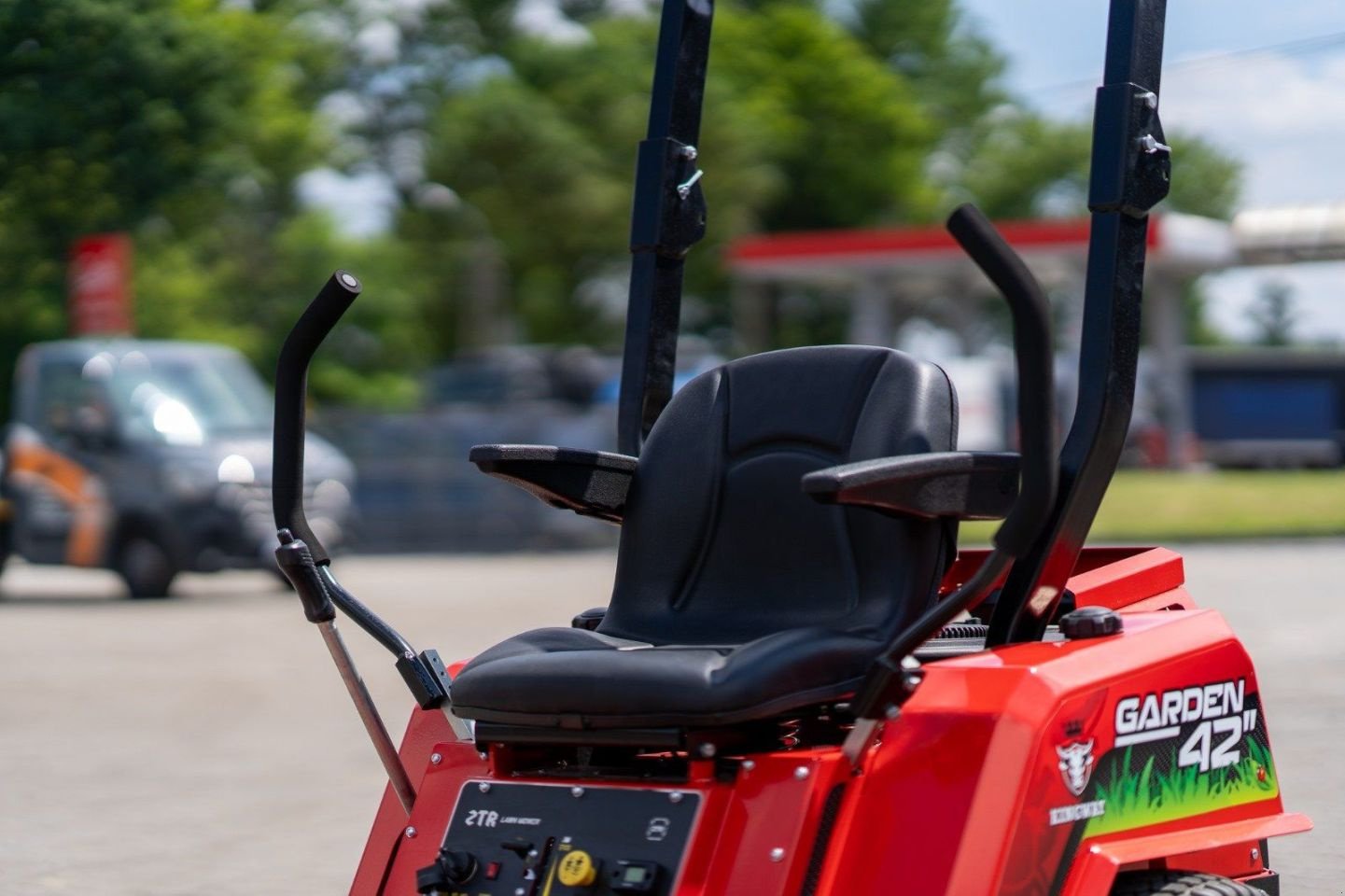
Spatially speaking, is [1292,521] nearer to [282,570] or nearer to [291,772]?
[291,772]

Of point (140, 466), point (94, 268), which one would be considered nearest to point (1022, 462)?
point (94, 268)

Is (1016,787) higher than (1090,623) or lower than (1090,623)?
lower

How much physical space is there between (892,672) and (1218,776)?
0.85 m

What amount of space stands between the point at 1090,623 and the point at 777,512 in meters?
0.66

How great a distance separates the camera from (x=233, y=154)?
7766mm

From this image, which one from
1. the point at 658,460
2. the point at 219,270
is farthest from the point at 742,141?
the point at 658,460

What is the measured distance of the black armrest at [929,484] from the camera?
322 centimetres

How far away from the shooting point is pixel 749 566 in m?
3.96

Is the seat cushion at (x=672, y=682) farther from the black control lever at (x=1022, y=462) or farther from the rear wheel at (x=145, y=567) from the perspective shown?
the rear wheel at (x=145, y=567)

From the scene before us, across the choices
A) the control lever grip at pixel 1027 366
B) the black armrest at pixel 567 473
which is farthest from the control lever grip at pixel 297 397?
the control lever grip at pixel 1027 366

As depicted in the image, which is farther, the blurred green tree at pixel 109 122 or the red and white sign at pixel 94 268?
the red and white sign at pixel 94 268

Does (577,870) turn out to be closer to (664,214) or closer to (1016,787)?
(1016,787)

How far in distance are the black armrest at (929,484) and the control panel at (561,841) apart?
1.83ft

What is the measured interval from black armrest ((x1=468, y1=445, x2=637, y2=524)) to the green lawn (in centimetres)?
1487
